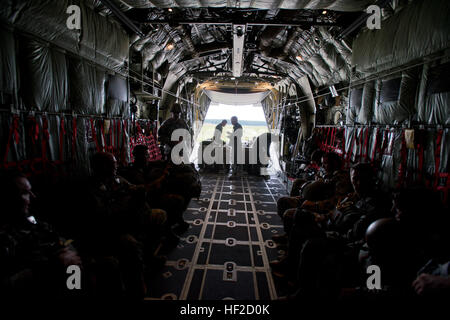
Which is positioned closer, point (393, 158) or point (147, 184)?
point (393, 158)

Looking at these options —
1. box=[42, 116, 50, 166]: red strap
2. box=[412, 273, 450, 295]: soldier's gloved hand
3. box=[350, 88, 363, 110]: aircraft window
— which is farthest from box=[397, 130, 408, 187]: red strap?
box=[42, 116, 50, 166]: red strap

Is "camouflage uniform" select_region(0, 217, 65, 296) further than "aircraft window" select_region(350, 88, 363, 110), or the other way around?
"aircraft window" select_region(350, 88, 363, 110)

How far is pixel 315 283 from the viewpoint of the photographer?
2127mm

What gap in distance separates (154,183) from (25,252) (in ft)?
6.44

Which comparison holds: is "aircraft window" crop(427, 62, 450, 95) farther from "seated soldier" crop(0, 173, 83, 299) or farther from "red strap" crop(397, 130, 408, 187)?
"seated soldier" crop(0, 173, 83, 299)

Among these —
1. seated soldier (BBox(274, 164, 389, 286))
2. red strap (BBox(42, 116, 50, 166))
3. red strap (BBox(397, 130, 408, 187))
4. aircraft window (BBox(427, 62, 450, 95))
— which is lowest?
seated soldier (BBox(274, 164, 389, 286))

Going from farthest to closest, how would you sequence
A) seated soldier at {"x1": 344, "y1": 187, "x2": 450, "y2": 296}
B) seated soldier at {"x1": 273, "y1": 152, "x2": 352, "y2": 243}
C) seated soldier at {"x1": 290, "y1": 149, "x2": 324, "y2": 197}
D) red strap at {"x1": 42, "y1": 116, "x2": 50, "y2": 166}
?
seated soldier at {"x1": 290, "y1": 149, "x2": 324, "y2": 197} → seated soldier at {"x1": 273, "y1": 152, "x2": 352, "y2": 243} → red strap at {"x1": 42, "y1": 116, "x2": 50, "y2": 166} → seated soldier at {"x1": 344, "y1": 187, "x2": 450, "y2": 296}

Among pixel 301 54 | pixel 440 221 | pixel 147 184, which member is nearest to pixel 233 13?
pixel 301 54

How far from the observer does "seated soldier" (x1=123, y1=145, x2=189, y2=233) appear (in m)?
3.44

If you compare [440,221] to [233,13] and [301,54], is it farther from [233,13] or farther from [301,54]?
[301,54]

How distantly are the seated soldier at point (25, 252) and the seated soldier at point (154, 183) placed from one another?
168 cm

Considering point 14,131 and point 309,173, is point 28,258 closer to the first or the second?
point 14,131

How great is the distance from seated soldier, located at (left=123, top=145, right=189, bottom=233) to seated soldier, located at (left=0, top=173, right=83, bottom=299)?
168cm
